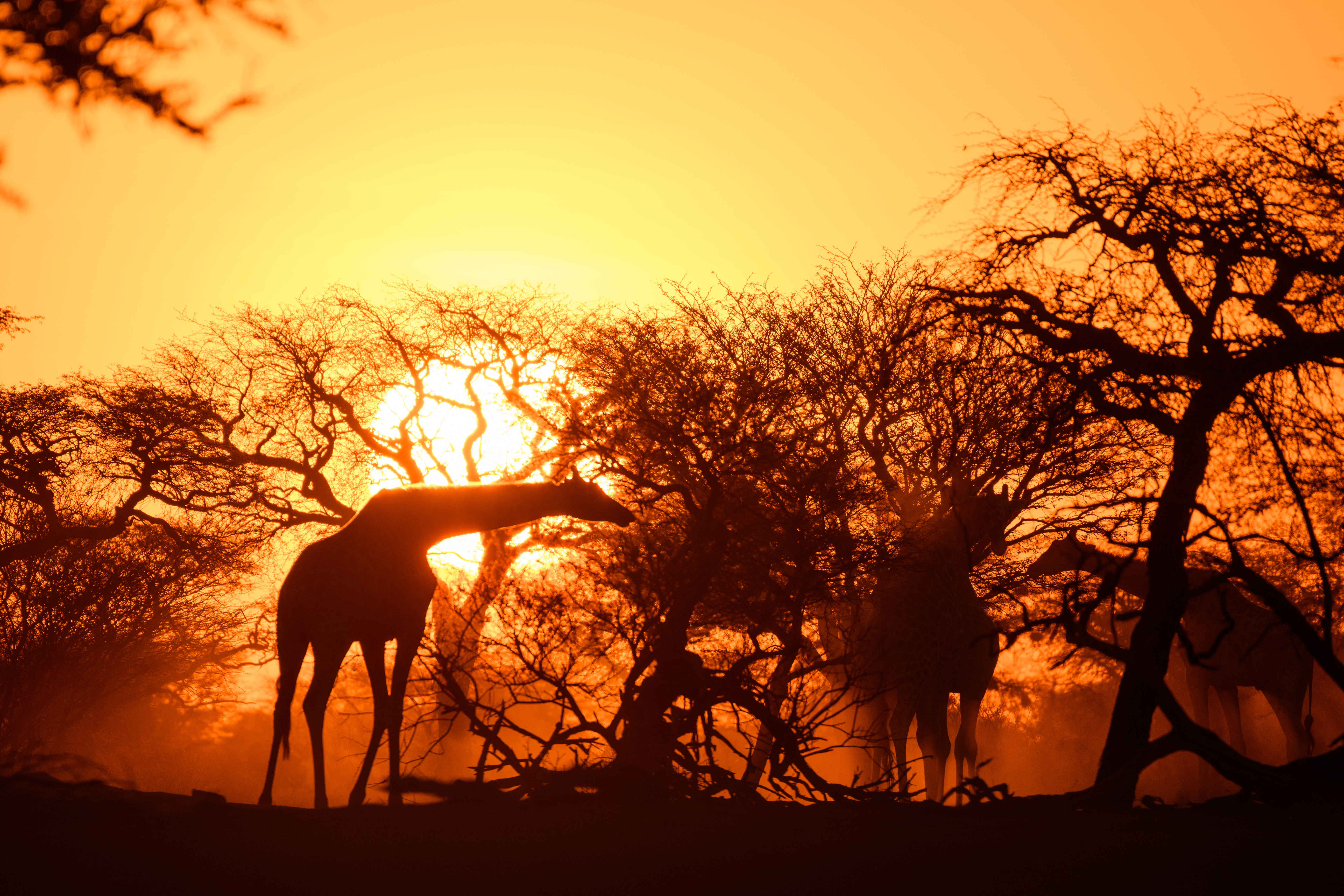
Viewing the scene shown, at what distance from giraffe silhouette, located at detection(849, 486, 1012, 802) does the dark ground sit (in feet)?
16.5

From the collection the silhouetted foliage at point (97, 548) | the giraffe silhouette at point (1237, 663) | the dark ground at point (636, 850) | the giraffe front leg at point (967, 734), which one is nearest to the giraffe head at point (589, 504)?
the dark ground at point (636, 850)

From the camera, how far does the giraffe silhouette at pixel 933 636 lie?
35.2 feet

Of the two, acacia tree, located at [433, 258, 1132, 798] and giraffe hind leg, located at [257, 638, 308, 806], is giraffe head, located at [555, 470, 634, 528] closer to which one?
acacia tree, located at [433, 258, 1132, 798]

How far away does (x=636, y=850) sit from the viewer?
439 cm

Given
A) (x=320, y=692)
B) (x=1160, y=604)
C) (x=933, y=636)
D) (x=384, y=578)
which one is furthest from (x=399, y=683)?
(x=933, y=636)

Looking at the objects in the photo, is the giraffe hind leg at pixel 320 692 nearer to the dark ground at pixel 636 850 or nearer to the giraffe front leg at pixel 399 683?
the giraffe front leg at pixel 399 683

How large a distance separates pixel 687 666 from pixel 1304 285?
4.63m

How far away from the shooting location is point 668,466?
32.2 feet

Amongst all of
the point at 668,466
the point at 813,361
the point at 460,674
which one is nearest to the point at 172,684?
the point at 460,674

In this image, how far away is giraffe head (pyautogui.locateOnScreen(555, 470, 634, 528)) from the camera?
7.75 m

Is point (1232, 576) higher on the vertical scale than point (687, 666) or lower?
higher

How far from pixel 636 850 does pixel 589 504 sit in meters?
3.63

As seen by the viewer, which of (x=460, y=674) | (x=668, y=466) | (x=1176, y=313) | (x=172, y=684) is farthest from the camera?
(x=172, y=684)

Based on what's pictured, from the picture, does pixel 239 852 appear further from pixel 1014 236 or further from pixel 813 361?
pixel 813 361
